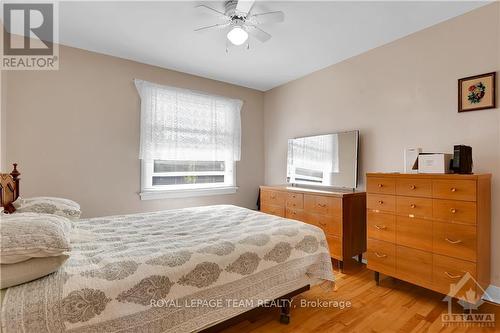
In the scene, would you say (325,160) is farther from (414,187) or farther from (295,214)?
(414,187)

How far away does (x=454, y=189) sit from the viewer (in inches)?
77.1

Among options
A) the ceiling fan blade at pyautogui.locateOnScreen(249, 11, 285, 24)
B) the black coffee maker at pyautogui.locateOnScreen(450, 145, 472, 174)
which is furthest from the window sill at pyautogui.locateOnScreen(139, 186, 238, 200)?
the black coffee maker at pyautogui.locateOnScreen(450, 145, 472, 174)

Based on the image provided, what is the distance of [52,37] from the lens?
276 cm

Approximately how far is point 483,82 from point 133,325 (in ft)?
10.5

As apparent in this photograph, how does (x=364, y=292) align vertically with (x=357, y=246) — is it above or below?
below

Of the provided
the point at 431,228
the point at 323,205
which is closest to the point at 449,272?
the point at 431,228

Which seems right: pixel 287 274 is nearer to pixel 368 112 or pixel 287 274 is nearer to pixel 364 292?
pixel 364 292

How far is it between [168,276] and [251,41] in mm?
2573

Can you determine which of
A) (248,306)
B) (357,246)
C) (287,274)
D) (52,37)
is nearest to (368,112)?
(357,246)

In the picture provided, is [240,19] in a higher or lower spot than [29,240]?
higher

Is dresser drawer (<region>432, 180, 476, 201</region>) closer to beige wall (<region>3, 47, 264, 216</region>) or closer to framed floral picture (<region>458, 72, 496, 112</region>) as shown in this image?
framed floral picture (<region>458, 72, 496, 112</region>)

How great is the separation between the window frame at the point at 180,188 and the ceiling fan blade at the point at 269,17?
2307 millimetres

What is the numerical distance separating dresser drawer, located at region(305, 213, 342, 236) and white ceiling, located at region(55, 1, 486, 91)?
6.69 feet

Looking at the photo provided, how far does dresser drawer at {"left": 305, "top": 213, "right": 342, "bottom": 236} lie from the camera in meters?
2.80
